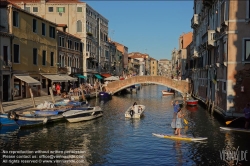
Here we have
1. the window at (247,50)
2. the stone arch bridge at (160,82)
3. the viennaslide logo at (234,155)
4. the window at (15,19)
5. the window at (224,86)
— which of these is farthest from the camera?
the stone arch bridge at (160,82)

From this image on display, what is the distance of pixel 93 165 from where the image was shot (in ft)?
38.5

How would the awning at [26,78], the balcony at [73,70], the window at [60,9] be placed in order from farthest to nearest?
the window at [60,9]
the balcony at [73,70]
the awning at [26,78]

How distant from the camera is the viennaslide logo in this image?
12403 mm

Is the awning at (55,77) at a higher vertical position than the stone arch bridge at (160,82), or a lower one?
higher

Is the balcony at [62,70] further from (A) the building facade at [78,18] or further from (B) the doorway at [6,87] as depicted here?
(B) the doorway at [6,87]

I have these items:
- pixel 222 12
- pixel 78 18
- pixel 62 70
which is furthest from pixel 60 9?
pixel 222 12

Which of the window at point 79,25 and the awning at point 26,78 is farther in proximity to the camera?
the window at point 79,25

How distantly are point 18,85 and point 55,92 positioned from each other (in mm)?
7936

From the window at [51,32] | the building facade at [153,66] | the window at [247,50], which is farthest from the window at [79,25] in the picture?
the building facade at [153,66]

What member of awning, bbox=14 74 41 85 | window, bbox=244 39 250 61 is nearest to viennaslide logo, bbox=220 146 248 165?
window, bbox=244 39 250 61

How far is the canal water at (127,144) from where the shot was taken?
41.1ft

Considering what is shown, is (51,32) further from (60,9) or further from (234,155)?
(234,155)

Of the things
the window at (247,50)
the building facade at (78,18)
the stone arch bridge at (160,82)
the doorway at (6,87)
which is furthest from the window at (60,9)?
the window at (247,50)

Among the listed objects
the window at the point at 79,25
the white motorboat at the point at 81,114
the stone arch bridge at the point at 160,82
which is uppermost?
the window at the point at 79,25
